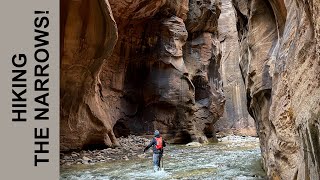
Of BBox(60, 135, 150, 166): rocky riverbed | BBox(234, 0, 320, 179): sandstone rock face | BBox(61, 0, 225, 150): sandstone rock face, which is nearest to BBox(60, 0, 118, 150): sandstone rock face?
BBox(60, 135, 150, 166): rocky riverbed

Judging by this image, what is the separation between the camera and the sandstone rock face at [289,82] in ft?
14.5

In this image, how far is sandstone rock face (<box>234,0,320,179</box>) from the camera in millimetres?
4414

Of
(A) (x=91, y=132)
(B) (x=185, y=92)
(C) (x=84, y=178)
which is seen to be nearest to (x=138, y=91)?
(B) (x=185, y=92)

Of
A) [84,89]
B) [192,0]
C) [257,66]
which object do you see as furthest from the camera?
[192,0]

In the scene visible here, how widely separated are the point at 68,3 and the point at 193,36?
16130mm

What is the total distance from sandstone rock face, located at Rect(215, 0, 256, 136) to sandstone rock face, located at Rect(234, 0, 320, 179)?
28.6 m

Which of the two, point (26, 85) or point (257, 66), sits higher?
point (257, 66)

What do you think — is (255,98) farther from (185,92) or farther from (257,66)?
(185,92)

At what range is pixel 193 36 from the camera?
94.5 ft

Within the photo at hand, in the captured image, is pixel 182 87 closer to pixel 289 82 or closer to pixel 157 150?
pixel 157 150

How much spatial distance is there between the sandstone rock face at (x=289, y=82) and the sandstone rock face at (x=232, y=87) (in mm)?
28603

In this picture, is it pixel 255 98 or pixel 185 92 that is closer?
pixel 255 98

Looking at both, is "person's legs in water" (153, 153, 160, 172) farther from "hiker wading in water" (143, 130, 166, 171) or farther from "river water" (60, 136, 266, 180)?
"river water" (60, 136, 266, 180)

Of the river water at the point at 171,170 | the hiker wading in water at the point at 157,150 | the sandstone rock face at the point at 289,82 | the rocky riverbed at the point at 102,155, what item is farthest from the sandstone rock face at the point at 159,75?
the sandstone rock face at the point at 289,82
